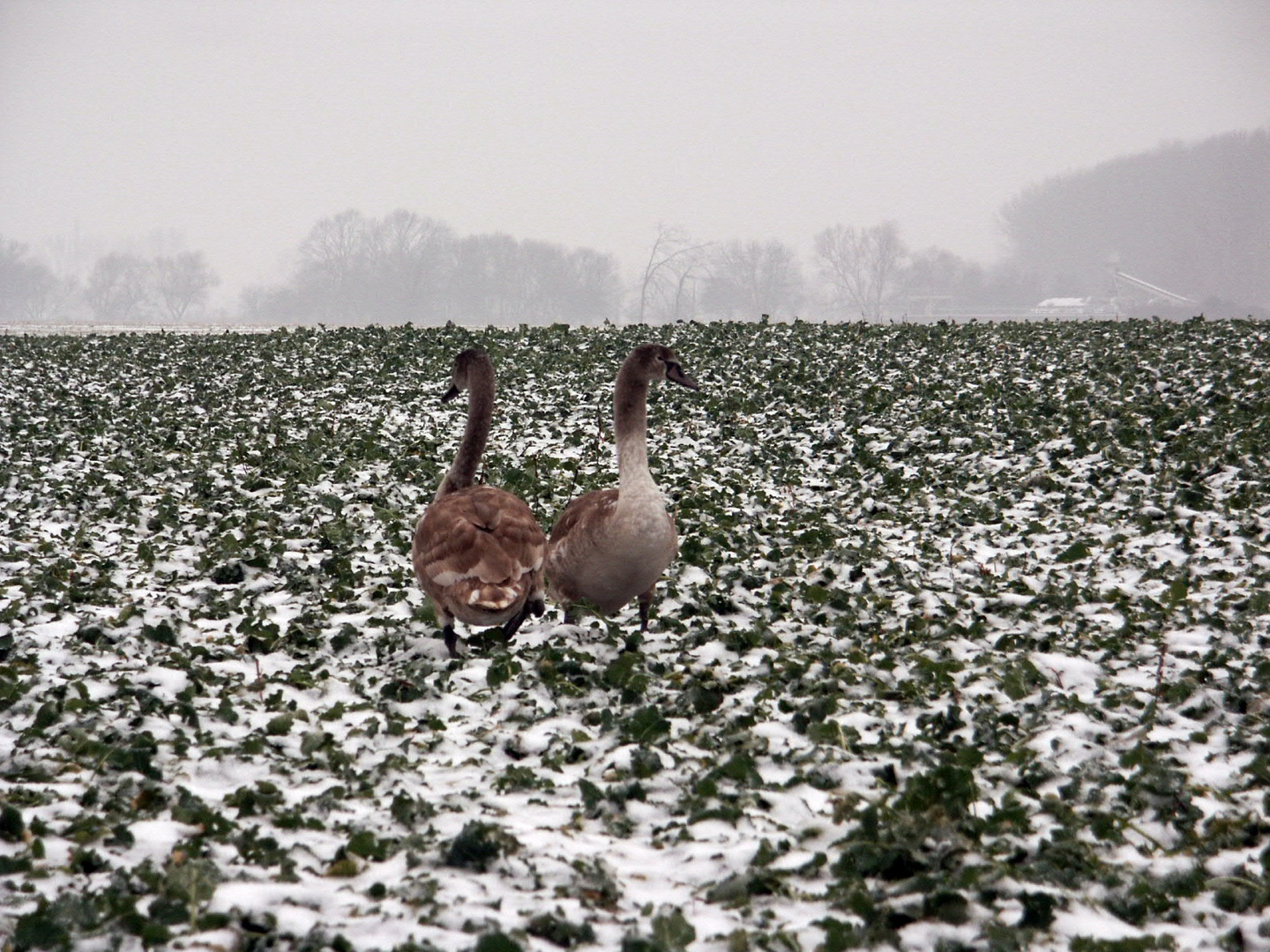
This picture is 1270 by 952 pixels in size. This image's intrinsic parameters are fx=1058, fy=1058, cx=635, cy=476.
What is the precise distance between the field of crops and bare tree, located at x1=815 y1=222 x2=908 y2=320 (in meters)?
103

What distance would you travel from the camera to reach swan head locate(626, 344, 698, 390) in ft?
26.9

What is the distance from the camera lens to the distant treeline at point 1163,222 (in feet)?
397

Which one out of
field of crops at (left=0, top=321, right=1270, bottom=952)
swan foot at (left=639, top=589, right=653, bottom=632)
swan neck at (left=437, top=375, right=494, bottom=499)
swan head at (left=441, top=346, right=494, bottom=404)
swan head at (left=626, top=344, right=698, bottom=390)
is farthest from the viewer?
swan head at (left=441, top=346, right=494, bottom=404)

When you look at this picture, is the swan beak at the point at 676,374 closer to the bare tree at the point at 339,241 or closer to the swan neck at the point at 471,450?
the swan neck at the point at 471,450

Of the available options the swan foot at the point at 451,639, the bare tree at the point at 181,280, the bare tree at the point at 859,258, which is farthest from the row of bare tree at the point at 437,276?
the swan foot at the point at 451,639

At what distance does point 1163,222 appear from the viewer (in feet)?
443

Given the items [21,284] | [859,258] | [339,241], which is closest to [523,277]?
[339,241]

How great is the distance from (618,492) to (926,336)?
18487mm

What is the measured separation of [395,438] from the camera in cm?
1673

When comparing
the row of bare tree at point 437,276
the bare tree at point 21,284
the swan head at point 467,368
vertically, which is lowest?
the swan head at point 467,368

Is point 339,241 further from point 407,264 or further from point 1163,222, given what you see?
point 1163,222

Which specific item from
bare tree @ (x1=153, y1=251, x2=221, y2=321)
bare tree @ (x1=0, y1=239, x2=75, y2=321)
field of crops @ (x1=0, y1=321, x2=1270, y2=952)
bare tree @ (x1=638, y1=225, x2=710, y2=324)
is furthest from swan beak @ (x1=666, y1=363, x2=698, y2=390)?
bare tree @ (x1=0, y1=239, x2=75, y2=321)

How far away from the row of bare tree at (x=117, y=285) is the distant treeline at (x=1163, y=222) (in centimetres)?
10449

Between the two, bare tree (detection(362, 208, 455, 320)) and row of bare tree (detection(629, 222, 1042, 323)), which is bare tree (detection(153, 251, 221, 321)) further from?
row of bare tree (detection(629, 222, 1042, 323))
